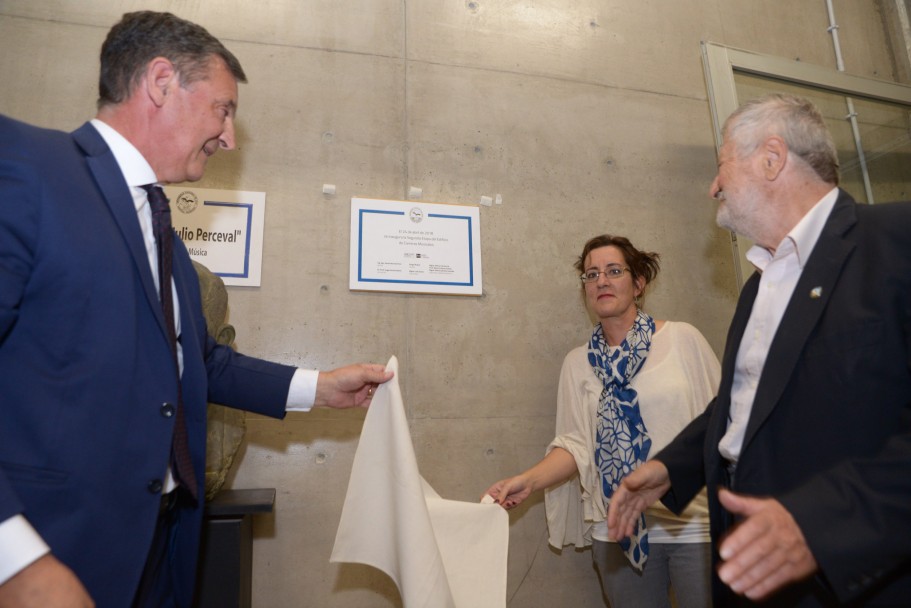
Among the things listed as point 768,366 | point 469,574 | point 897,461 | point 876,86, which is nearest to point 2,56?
point 469,574

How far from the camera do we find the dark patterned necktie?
4.34 feet

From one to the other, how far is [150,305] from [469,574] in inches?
44.9

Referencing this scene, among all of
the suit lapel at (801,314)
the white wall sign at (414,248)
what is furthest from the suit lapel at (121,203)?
the white wall sign at (414,248)

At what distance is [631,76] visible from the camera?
10.6 feet

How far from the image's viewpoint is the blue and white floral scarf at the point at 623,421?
2.18m

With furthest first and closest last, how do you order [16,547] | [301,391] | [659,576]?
[659,576]
[301,391]
[16,547]

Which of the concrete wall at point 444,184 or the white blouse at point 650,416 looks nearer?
the white blouse at point 650,416

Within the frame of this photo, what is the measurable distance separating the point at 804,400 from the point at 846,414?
3.0 inches

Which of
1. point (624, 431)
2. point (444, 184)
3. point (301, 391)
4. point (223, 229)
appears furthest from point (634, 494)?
point (223, 229)

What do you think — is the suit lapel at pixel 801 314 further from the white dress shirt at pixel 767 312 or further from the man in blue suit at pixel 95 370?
the man in blue suit at pixel 95 370

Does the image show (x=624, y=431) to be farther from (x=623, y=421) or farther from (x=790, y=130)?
(x=790, y=130)

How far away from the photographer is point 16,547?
85 cm

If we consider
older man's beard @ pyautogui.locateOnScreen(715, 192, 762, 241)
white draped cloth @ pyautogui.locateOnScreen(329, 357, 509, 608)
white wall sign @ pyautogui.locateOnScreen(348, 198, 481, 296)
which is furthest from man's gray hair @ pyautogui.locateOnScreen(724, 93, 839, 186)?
white wall sign @ pyautogui.locateOnScreen(348, 198, 481, 296)

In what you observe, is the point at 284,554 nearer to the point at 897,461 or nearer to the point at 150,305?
the point at 150,305
